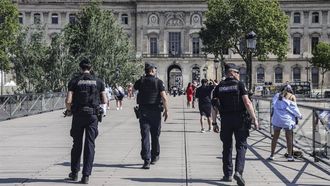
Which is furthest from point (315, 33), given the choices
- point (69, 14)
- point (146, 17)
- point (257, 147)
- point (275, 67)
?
point (257, 147)

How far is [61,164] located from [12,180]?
7.67 feet

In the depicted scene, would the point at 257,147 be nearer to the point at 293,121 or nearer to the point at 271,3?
the point at 293,121

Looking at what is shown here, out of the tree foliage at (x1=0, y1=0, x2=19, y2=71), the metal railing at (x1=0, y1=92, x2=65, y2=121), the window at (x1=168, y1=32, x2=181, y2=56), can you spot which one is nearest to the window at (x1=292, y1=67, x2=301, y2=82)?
the window at (x1=168, y1=32, x2=181, y2=56)

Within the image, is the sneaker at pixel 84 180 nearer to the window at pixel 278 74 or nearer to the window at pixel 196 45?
the window at pixel 196 45

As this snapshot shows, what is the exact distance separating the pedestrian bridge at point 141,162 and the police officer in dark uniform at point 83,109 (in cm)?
53

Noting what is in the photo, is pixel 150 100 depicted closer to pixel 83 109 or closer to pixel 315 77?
pixel 83 109

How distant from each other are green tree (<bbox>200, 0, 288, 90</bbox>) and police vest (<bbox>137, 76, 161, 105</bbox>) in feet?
171

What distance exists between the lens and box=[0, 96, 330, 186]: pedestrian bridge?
1220cm

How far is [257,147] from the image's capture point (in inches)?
738

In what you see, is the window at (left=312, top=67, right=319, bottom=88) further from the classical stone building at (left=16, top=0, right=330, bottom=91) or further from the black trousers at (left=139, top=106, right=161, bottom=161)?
the black trousers at (left=139, top=106, right=161, bottom=161)

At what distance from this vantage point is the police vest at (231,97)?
12031mm

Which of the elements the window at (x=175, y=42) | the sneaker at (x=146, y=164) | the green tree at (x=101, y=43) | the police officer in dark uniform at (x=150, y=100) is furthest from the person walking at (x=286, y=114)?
the window at (x=175, y=42)

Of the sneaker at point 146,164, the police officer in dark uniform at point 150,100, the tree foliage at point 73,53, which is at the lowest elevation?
the sneaker at point 146,164

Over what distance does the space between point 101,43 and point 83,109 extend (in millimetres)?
50729
